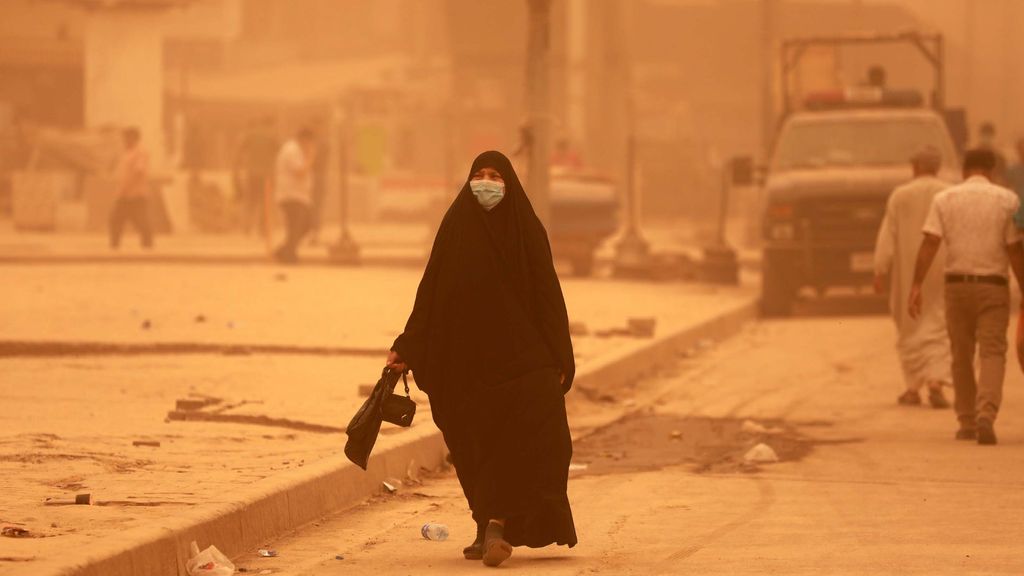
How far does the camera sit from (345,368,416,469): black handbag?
25.4 feet

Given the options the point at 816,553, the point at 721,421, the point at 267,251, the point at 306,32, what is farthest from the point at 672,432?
the point at 306,32

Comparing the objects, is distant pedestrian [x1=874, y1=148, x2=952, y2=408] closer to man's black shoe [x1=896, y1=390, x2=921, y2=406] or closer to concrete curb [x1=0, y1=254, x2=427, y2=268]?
man's black shoe [x1=896, y1=390, x2=921, y2=406]

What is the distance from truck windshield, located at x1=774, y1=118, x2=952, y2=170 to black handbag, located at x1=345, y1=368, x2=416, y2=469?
14.9 m

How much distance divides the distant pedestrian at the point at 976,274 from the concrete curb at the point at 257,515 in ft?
10.5

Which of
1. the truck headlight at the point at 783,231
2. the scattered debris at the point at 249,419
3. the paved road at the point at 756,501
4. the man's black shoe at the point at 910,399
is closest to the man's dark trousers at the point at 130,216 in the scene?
the truck headlight at the point at 783,231

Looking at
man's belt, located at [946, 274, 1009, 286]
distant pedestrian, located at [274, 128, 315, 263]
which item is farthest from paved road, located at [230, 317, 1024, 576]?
distant pedestrian, located at [274, 128, 315, 263]

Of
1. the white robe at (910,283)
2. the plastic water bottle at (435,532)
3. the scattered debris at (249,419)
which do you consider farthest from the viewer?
the white robe at (910,283)

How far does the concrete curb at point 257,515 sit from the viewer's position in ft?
22.4

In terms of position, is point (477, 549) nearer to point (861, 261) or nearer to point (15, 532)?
point (15, 532)

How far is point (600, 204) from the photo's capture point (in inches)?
980

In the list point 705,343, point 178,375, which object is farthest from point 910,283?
point 178,375

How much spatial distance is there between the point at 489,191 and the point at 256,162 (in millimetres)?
24056

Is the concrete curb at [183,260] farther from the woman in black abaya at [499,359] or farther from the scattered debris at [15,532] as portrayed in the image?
the scattered debris at [15,532]

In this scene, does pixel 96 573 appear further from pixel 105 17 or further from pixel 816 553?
pixel 105 17
